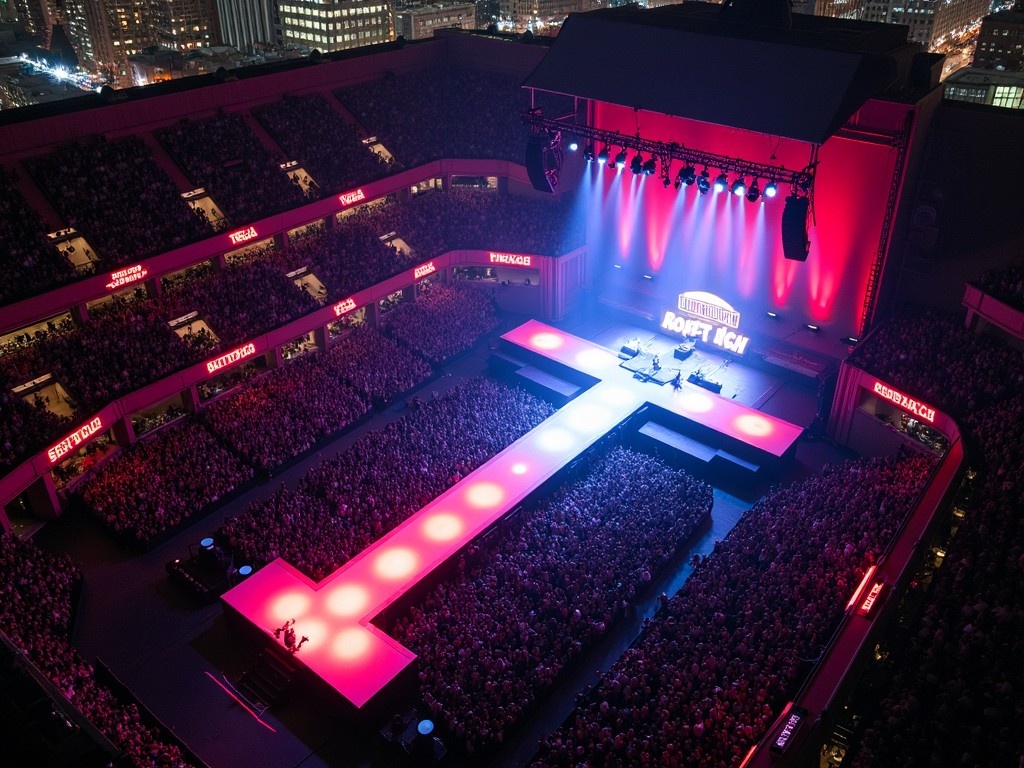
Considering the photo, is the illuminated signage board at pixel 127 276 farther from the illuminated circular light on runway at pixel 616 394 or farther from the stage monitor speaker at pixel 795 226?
the stage monitor speaker at pixel 795 226

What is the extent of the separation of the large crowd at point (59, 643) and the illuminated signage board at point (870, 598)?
1527cm

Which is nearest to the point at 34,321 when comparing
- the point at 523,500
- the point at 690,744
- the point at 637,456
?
the point at 523,500

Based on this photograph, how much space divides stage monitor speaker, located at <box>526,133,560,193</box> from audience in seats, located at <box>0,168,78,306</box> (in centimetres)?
1713

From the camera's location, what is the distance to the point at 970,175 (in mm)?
27562

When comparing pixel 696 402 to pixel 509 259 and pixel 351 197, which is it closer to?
pixel 509 259

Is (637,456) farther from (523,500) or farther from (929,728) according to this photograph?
(929,728)

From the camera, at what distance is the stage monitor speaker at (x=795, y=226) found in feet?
84.8

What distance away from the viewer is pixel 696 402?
2986cm

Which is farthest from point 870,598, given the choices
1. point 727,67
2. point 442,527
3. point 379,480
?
point 727,67

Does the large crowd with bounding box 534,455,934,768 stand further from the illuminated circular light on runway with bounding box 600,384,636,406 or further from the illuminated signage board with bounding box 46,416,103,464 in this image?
the illuminated signage board with bounding box 46,416,103,464

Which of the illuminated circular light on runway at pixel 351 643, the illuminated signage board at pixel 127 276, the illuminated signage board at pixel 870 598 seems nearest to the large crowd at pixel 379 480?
the illuminated circular light on runway at pixel 351 643

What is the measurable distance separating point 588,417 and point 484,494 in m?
5.81

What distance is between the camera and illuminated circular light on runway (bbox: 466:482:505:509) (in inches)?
974

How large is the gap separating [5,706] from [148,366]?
46.1 ft
